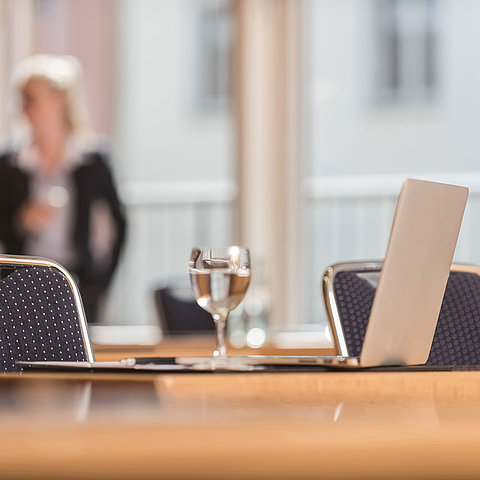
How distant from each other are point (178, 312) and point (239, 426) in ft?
8.11

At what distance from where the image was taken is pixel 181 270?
494 cm

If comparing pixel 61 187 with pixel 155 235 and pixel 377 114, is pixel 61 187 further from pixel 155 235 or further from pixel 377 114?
pixel 377 114

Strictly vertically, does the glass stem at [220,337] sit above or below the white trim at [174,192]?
above

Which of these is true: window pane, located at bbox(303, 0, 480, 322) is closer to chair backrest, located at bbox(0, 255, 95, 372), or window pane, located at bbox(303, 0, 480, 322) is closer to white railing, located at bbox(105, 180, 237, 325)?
white railing, located at bbox(105, 180, 237, 325)

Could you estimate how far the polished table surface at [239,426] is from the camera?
1.13 ft

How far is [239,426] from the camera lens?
42 cm

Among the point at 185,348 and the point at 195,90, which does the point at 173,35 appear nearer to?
the point at 195,90

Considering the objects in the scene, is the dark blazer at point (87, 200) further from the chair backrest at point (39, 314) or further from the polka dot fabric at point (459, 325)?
the chair backrest at point (39, 314)

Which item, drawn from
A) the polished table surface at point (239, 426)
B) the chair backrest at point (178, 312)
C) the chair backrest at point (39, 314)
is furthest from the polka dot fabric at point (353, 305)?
the chair backrest at point (178, 312)

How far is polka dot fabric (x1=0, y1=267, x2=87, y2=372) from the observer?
4.00 feet

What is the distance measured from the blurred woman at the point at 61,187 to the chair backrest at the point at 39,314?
7.73ft

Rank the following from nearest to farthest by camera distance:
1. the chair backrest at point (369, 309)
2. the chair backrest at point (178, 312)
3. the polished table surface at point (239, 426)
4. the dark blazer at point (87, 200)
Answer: the polished table surface at point (239, 426) → the chair backrest at point (369, 309) → the chair backrest at point (178, 312) → the dark blazer at point (87, 200)

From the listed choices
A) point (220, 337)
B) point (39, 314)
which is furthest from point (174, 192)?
point (220, 337)

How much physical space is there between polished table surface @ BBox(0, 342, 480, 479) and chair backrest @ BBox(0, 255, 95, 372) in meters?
0.61
